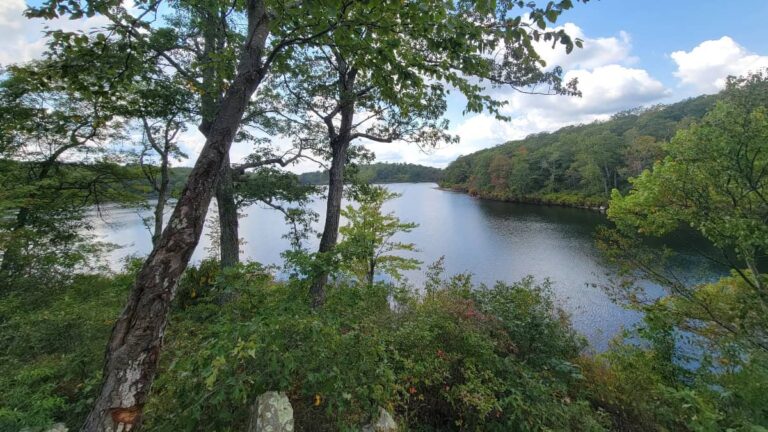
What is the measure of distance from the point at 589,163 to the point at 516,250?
29888 millimetres

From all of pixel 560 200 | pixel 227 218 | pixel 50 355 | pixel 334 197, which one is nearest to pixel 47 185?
pixel 227 218

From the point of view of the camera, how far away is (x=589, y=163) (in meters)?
41.2

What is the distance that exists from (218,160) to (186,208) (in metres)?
0.35

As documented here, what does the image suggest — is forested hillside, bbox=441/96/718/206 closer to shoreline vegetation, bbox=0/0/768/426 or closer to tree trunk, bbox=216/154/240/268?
shoreline vegetation, bbox=0/0/768/426

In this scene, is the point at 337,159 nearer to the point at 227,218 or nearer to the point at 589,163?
the point at 227,218

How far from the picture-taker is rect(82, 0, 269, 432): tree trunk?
4.44 ft

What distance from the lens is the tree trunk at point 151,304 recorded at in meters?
1.35

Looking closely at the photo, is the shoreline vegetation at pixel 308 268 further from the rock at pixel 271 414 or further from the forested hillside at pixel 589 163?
the forested hillside at pixel 589 163

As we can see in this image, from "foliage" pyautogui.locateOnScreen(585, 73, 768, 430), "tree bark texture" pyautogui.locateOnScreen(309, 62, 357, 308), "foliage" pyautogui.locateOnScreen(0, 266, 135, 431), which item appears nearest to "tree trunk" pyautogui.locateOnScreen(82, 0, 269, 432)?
"foliage" pyautogui.locateOnScreen(0, 266, 135, 431)

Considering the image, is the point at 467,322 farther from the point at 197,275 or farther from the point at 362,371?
the point at 197,275

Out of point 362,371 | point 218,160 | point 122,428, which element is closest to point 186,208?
point 218,160

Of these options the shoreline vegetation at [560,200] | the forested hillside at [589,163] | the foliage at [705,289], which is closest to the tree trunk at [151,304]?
the foliage at [705,289]

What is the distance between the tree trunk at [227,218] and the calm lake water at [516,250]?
2618mm

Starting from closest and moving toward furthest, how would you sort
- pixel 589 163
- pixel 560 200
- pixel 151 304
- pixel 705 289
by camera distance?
pixel 151 304 < pixel 705 289 < pixel 589 163 < pixel 560 200
